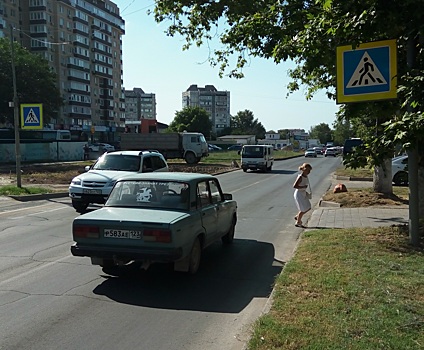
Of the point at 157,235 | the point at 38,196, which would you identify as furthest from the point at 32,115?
the point at 157,235

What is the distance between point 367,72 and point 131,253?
4468 millimetres

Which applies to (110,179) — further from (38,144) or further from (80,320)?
(38,144)

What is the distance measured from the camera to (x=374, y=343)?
12.8 feet

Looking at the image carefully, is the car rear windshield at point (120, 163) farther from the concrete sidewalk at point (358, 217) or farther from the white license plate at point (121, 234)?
the white license plate at point (121, 234)

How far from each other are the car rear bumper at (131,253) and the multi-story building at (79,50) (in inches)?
3171

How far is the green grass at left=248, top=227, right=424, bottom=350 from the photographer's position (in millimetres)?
4025

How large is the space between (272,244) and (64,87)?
95.5 meters

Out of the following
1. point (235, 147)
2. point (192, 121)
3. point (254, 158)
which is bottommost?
point (254, 158)

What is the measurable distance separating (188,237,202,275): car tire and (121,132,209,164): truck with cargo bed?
38.1 m

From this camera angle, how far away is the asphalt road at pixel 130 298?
460 cm

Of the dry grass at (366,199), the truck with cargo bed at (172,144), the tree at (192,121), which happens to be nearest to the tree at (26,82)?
the truck with cargo bed at (172,144)

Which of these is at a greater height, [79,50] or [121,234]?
[79,50]

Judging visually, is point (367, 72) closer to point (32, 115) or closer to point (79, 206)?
point (79, 206)

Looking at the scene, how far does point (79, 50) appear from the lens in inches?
4023
